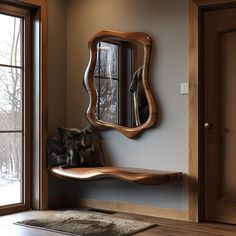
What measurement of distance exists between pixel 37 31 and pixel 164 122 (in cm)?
157

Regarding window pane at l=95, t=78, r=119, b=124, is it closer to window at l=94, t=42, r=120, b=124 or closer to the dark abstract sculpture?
window at l=94, t=42, r=120, b=124

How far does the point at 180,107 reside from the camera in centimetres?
435

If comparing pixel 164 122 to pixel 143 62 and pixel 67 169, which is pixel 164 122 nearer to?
pixel 143 62

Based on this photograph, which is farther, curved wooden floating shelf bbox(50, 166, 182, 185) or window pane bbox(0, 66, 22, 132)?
window pane bbox(0, 66, 22, 132)

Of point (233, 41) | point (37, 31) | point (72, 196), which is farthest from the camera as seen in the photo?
point (72, 196)

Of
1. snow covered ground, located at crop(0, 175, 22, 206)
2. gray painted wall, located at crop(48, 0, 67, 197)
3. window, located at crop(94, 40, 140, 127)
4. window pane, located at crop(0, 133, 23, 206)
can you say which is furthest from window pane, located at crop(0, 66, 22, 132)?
window, located at crop(94, 40, 140, 127)

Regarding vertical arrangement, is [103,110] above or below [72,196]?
above

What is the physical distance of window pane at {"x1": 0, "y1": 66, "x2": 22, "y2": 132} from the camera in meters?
4.54

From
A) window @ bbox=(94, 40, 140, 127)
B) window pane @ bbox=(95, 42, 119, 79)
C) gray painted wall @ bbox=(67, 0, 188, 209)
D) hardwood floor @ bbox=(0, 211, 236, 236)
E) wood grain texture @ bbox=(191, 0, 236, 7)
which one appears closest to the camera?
hardwood floor @ bbox=(0, 211, 236, 236)

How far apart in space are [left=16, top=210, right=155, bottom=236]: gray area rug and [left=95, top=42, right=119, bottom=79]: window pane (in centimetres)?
141

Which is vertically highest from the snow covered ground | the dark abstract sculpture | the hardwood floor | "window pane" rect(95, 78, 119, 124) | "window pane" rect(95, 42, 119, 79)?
"window pane" rect(95, 42, 119, 79)

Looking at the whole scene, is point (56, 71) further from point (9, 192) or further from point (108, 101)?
point (9, 192)

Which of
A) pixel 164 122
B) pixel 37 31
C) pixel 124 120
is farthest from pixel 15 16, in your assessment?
pixel 164 122

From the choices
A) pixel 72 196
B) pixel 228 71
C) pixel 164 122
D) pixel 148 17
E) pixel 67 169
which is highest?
pixel 148 17
